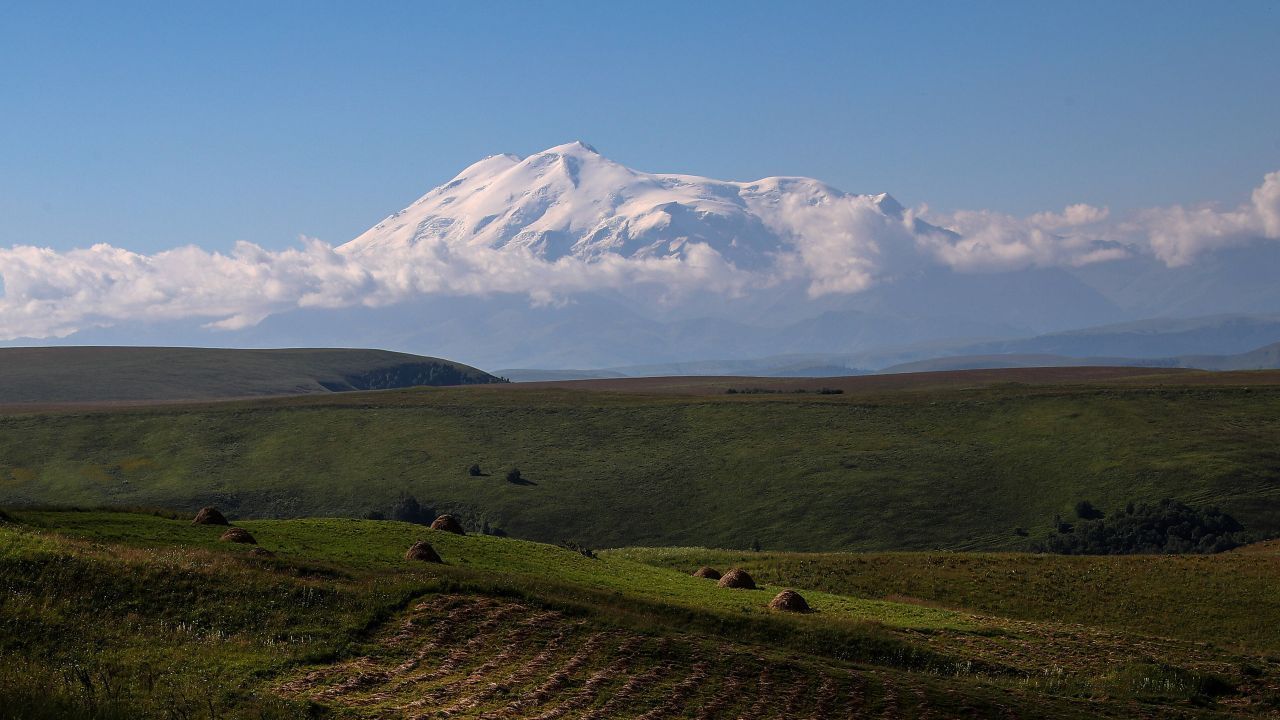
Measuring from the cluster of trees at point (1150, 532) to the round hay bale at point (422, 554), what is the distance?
63.8 m

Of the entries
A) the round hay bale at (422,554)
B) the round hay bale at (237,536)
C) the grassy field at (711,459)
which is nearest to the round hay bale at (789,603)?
the round hay bale at (422,554)

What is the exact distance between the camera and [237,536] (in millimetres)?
42719

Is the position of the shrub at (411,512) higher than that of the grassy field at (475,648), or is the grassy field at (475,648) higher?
the grassy field at (475,648)

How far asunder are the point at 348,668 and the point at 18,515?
66.0 ft

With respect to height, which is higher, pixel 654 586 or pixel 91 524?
pixel 91 524

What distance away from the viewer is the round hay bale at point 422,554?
1714 inches

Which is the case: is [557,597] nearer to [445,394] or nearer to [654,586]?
[654,586]

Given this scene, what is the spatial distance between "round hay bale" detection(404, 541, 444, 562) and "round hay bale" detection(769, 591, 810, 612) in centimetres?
1330

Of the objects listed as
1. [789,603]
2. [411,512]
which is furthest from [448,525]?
[411,512]

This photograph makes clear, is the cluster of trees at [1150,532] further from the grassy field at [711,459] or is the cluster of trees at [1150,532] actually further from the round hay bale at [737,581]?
the round hay bale at [737,581]

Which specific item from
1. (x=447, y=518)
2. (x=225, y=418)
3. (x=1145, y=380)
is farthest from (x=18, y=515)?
(x=1145, y=380)

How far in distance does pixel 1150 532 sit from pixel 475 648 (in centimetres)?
7849

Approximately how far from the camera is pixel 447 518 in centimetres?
5538

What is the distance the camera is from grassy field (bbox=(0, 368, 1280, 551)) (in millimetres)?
103875
